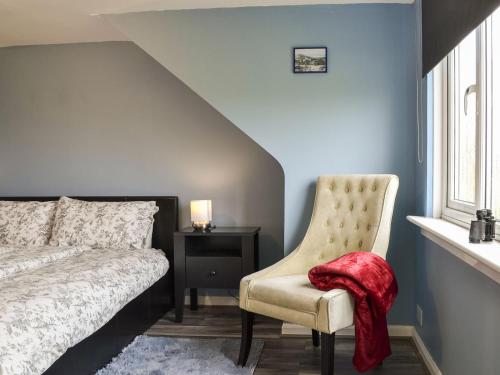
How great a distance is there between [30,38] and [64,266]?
2056 millimetres

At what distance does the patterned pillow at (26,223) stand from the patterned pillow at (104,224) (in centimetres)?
9

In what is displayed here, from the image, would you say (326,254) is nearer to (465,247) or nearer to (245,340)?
(245,340)

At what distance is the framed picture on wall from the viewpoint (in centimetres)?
312

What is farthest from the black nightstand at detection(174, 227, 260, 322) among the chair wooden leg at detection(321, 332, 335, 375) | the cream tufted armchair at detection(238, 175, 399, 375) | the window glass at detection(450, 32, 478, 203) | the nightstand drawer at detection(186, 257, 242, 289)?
the window glass at detection(450, 32, 478, 203)

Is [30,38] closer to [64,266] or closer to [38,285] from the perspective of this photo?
[64,266]

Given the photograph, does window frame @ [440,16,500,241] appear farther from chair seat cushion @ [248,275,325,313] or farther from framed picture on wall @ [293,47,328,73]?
chair seat cushion @ [248,275,325,313]

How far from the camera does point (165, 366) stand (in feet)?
8.84

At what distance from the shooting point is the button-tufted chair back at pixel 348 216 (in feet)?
9.36

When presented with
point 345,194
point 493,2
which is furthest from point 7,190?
point 493,2

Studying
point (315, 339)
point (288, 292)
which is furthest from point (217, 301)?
point (288, 292)

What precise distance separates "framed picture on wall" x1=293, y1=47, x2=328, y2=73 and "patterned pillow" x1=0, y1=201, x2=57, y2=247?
220 centimetres

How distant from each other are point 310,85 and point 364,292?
140cm

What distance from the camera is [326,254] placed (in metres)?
2.96

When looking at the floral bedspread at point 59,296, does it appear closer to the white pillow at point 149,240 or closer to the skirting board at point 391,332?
the white pillow at point 149,240
